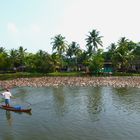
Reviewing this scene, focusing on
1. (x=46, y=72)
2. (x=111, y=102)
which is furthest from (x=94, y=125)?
(x=46, y=72)

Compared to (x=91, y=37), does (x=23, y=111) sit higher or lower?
lower

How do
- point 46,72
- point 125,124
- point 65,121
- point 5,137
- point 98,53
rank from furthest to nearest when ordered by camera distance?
point 98,53 < point 46,72 < point 65,121 < point 125,124 < point 5,137

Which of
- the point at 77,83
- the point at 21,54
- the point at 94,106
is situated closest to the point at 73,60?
the point at 21,54

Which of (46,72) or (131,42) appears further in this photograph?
(131,42)

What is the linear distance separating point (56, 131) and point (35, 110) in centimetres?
888

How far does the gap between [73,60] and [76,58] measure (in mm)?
2559

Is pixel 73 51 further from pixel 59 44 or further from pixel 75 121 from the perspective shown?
pixel 75 121

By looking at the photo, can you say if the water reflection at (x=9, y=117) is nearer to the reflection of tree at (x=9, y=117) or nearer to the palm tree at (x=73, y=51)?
the reflection of tree at (x=9, y=117)

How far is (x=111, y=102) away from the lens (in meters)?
34.7

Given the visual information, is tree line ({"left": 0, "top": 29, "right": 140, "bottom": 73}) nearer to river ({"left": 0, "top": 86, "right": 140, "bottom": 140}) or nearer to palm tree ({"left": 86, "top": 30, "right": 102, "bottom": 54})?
palm tree ({"left": 86, "top": 30, "right": 102, "bottom": 54})

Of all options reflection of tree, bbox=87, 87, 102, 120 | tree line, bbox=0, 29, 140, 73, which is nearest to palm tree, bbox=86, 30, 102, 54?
tree line, bbox=0, 29, 140, 73

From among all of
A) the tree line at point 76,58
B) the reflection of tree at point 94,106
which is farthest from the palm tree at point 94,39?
the reflection of tree at point 94,106

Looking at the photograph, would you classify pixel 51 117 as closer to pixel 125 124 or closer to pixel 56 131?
pixel 56 131

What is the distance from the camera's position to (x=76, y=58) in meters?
105
